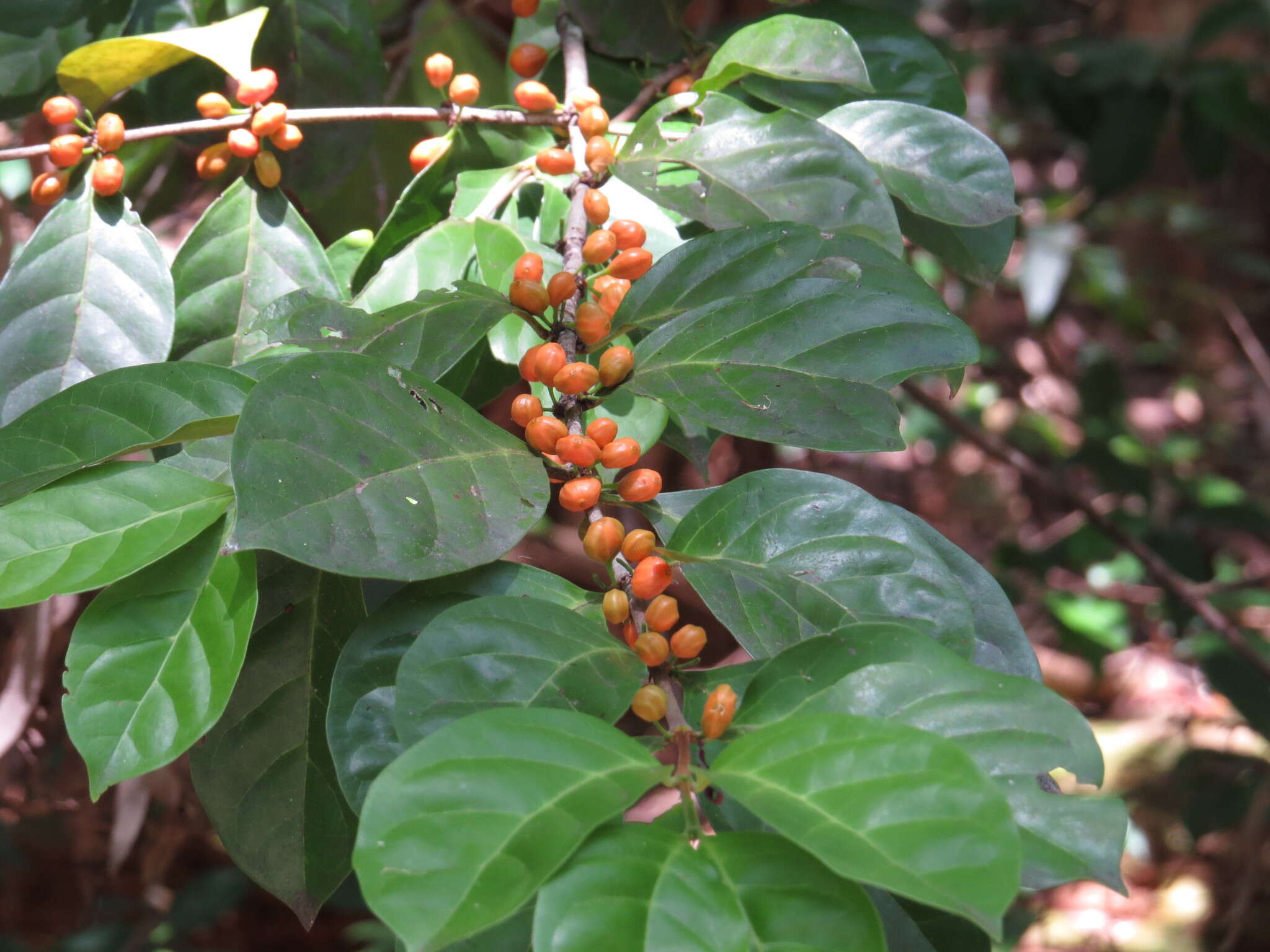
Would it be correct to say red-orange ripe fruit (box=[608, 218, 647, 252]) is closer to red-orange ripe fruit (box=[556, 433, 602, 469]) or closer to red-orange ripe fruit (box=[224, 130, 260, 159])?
red-orange ripe fruit (box=[556, 433, 602, 469])

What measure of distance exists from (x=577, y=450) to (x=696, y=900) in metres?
0.28

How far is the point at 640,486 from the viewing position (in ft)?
2.15

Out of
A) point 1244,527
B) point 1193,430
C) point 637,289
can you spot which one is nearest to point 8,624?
point 637,289

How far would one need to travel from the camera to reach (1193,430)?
4.28 metres

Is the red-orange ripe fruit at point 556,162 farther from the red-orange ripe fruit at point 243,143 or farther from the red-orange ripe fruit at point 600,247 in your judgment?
the red-orange ripe fruit at point 243,143

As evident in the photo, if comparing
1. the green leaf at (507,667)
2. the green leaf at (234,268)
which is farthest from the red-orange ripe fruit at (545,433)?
the green leaf at (234,268)

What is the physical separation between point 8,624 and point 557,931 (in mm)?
1401

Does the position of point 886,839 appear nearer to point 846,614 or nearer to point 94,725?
point 846,614

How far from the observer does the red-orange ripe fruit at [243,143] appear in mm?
877

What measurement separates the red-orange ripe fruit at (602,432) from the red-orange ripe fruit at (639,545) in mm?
68

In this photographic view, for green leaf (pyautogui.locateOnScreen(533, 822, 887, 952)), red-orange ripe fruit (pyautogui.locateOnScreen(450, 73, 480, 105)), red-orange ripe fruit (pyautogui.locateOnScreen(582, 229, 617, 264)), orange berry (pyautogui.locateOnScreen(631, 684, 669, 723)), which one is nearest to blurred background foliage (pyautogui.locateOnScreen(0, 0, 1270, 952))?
red-orange ripe fruit (pyautogui.locateOnScreen(450, 73, 480, 105))

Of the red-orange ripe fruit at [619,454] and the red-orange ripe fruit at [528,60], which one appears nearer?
the red-orange ripe fruit at [619,454]

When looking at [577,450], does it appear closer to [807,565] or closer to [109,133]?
[807,565]

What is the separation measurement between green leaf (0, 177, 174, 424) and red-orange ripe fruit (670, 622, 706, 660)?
499mm
